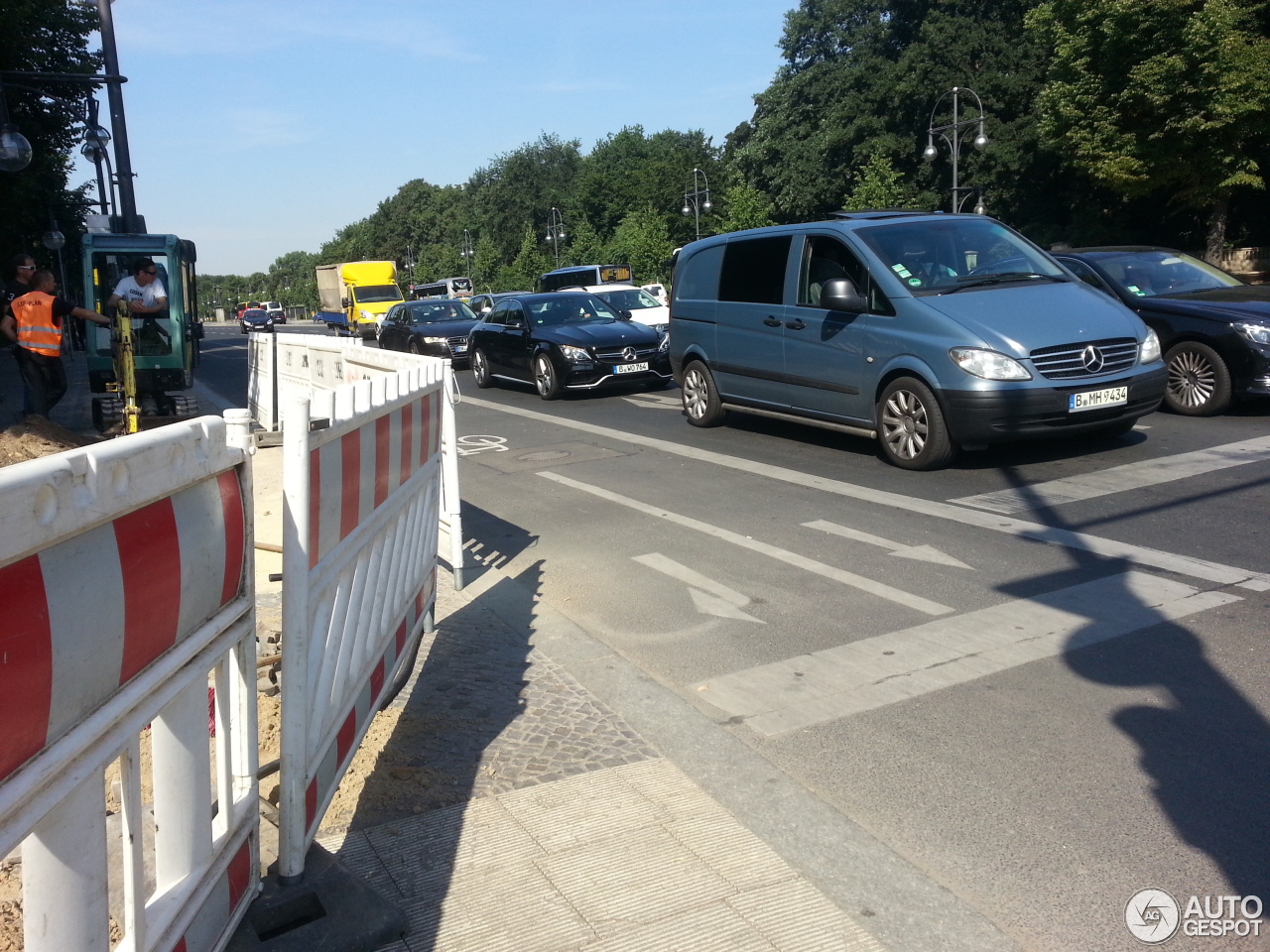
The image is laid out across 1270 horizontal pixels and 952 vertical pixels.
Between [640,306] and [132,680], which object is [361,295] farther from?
[132,680]

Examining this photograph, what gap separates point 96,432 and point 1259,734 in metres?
13.8

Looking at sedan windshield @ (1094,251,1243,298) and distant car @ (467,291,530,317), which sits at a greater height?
sedan windshield @ (1094,251,1243,298)

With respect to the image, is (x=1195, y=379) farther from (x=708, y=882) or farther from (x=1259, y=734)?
(x=708, y=882)

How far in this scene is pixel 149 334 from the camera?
51.3 ft

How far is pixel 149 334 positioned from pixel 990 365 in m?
12.3

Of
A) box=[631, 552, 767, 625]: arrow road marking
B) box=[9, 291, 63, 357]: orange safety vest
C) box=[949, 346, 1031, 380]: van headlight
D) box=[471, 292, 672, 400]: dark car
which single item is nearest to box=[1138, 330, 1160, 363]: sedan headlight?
box=[949, 346, 1031, 380]: van headlight

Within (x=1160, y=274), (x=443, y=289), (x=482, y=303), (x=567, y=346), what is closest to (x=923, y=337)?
(x=1160, y=274)

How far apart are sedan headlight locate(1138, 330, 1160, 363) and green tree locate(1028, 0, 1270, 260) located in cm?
2907

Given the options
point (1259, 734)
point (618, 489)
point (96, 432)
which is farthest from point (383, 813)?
point (96, 432)

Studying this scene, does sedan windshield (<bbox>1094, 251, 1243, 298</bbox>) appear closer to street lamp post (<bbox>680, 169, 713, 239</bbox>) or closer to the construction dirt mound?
the construction dirt mound

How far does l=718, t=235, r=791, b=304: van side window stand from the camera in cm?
1039

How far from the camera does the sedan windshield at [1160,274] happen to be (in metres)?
11.4

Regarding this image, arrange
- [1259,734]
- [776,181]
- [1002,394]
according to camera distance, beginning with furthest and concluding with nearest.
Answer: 1. [776,181]
2. [1002,394]
3. [1259,734]

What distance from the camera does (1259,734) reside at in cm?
381
